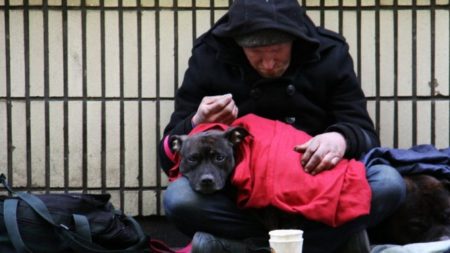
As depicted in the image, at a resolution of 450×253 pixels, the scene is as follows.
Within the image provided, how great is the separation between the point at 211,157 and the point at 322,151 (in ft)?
1.48

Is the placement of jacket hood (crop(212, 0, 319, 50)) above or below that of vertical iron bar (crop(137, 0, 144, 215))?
above

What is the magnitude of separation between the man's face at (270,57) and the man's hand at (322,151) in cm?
37

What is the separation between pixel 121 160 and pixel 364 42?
131cm

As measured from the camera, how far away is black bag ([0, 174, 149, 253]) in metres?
4.55

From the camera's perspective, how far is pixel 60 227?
4.55 meters

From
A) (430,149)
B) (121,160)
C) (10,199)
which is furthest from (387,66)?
(10,199)

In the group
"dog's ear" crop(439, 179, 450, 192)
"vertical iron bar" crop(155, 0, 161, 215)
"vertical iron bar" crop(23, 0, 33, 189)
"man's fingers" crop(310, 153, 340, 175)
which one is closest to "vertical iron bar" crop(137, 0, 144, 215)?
"vertical iron bar" crop(155, 0, 161, 215)

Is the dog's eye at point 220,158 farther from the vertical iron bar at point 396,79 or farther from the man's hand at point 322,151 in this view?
the vertical iron bar at point 396,79

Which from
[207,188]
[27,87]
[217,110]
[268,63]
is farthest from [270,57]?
[27,87]

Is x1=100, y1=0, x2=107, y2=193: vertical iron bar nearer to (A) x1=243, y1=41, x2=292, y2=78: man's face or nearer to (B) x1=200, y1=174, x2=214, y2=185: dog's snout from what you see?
(A) x1=243, y1=41, x2=292, y2=78: man's face

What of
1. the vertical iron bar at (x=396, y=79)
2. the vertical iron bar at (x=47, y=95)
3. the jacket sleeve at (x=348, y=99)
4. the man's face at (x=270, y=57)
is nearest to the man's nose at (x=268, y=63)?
the man's face at (x=270, y=57)

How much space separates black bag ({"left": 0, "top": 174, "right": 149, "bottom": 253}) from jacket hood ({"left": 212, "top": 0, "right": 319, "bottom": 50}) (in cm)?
94

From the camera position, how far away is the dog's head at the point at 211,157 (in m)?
4.46

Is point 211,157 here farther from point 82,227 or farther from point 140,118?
point 140,118
